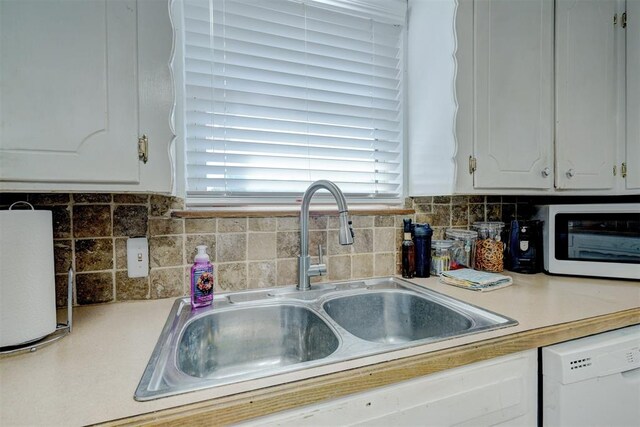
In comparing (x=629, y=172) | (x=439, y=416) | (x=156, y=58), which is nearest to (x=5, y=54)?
(x=156, y=58)

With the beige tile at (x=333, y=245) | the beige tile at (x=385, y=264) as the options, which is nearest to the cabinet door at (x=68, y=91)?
the beige tile at (x=333, y=245)

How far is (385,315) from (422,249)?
338 mm

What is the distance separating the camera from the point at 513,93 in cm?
120

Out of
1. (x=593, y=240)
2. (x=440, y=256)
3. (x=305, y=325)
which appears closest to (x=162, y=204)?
(x=305, y=325)

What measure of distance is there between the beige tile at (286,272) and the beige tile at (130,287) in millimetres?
455

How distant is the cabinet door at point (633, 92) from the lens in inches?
51.6

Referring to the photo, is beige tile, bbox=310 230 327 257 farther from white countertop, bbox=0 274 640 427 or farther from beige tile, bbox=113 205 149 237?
beige tile, bbox=113 205 149 237

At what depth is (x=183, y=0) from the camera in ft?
3.56

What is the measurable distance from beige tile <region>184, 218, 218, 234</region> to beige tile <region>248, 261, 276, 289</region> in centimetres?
20

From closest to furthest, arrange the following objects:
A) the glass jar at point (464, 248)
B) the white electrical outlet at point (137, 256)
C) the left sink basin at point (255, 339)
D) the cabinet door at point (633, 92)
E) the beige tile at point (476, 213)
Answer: the left sink basin at point (255, 339) < the white electrical outlet at point (137, 256) < the cabinet door at point (633, 92) < the glass jar at point (464, 248) < the beige tile at point (476, 213)

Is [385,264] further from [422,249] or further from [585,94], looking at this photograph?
[585,94]

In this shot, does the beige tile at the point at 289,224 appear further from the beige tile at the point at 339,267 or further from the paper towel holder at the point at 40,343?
the paper towel holder at the point at 40,343

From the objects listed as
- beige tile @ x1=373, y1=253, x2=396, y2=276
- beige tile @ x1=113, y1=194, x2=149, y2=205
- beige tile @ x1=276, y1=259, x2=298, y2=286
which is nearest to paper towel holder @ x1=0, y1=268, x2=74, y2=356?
beige tile @ x1=113, y1=194, x2=149, y2=205

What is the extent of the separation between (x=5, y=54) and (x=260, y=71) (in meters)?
0.74
